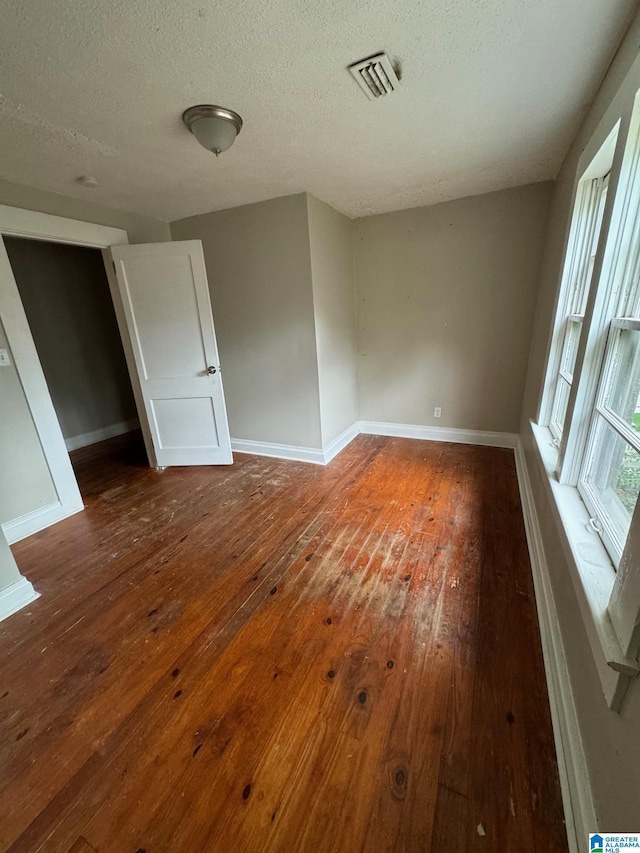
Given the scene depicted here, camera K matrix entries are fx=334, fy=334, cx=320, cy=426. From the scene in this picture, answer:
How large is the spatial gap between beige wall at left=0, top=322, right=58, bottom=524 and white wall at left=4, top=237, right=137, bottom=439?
5.93 ft

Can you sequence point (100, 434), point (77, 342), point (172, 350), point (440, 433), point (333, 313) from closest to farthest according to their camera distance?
point (172, 350) → point (333, 313) → point (440, 433) → point (77, 342) → point (100, 434)

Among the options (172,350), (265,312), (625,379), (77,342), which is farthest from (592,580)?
(77,342)

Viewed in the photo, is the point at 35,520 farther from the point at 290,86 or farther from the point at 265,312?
the point at 290,86

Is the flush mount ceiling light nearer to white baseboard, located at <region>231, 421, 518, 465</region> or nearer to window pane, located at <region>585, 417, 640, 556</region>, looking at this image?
window pane, located at <region>585, 417, 640, 556</region>

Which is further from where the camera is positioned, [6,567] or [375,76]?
[6,567]

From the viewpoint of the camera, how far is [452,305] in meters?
3.30

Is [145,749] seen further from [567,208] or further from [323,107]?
[567,208]

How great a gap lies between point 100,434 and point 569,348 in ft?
16.4

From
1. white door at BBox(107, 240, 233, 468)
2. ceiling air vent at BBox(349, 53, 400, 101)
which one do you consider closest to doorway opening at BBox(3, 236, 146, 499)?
white door at BBox(107, 240, 233, 468)

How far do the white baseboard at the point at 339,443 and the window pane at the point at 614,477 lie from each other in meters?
2.12

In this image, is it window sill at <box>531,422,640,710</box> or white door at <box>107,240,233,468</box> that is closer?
window sill at <box>531,422,640,710</box>

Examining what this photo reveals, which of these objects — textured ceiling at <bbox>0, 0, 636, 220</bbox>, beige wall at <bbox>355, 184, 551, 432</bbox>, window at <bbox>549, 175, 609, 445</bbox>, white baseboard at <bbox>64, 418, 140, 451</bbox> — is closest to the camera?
textured ceiling at <bbox>0, 0, 636, 220</bbox>

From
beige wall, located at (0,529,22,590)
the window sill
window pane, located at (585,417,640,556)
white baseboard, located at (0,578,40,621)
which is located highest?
window pane, located at (585,417,640,556)

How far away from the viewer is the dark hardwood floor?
965 mm
